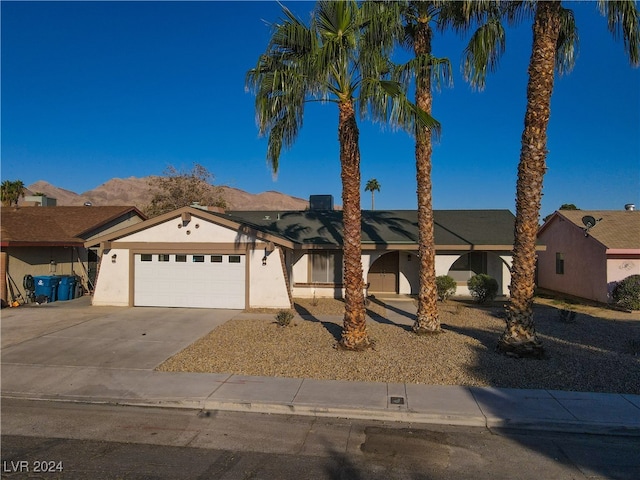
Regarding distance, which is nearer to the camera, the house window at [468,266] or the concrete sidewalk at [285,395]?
the concrete sidewalk at [285,395]

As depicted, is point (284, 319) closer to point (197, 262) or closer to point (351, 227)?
point (351, 227)

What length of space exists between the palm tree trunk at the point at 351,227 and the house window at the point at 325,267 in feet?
33.0

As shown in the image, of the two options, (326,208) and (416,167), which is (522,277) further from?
(326,208)

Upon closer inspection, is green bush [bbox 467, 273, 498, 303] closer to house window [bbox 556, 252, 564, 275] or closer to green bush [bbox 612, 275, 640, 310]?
green bush [bbox 612, 275, 640, 310]

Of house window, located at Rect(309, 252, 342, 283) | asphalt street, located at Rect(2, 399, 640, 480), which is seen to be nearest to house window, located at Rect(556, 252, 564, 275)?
house window, located at Rect(309, 252, 342, 283)

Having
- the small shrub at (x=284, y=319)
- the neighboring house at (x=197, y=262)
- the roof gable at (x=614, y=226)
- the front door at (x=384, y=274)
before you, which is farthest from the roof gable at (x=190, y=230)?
the roof gable at (x=614, y=226)

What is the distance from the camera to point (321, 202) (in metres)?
27.0

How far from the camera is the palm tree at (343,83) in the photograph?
9.35 meters

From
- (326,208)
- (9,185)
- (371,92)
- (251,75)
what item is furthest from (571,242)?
(9,185)

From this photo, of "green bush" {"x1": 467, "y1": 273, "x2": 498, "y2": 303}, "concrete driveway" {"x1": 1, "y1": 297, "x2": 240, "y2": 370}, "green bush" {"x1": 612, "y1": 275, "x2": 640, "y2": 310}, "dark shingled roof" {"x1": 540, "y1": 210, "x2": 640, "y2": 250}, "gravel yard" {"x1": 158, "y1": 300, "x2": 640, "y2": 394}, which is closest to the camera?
"gravel yard" {"x1": 158, "y1": 300, "x2": 640, "y2": 394}

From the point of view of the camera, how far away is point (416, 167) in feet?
38.7

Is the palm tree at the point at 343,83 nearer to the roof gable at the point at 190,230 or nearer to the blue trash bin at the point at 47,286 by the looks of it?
the roof gable at the point at 190,230

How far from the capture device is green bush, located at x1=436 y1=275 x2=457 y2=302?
60.3 ft

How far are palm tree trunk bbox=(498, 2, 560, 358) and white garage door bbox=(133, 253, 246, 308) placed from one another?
9718 mm
